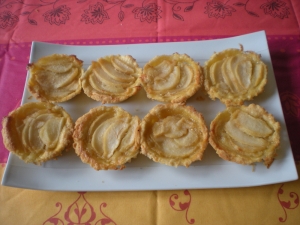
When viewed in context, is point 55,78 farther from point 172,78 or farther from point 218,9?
point 218,9

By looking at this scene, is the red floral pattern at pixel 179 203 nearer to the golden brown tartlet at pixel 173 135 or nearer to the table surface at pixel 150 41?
the table surface at pixel 150 41

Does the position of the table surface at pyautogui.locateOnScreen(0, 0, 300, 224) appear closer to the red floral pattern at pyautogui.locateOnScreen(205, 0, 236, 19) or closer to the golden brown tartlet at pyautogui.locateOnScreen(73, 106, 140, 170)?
the red floral pattern at pyautogui.locateOnScreen(205, 0, 236, 19)

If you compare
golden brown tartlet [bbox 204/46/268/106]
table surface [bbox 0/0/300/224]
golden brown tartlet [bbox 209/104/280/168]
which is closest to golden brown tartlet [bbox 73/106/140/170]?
table surface [bbox 0/0/300/224]

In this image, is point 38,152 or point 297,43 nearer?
point 38,152

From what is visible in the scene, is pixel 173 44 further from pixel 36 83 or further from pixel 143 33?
pixel 36 83

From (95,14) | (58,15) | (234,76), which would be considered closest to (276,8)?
(234,76)

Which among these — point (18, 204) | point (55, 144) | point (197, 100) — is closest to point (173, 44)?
point (197, 100)
